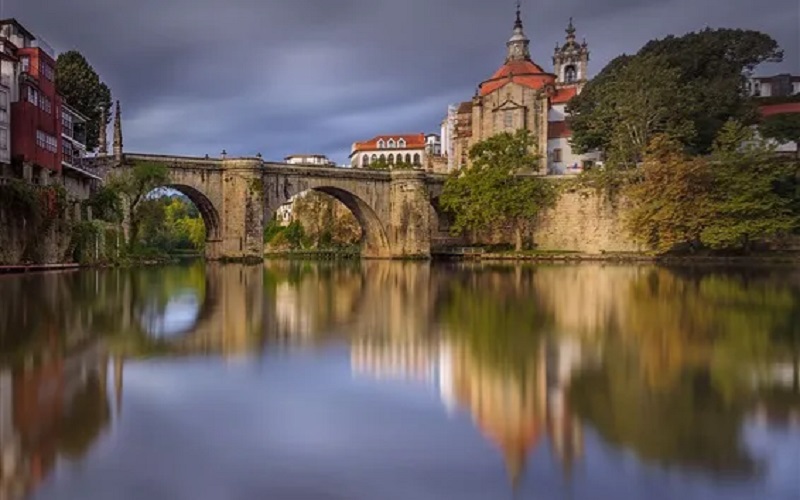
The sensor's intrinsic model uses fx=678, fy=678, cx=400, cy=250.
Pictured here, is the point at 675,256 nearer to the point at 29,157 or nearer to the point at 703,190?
the point at 703,190

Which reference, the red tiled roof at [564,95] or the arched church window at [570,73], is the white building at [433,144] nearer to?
the arched church window at [570,73]

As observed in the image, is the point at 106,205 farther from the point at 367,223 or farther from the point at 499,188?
the point at 499,188

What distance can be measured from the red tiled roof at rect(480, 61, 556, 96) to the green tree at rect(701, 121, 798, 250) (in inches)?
990

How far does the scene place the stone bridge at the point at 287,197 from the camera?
148 feet

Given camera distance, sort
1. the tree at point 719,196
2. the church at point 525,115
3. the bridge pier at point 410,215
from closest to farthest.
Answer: the tree at point 719,196 < the bridge pier at point 410,215 < the church at point 525,115

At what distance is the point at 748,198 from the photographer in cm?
4041

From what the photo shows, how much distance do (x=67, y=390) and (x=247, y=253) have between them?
39.0 meters

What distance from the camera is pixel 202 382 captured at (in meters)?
8.05

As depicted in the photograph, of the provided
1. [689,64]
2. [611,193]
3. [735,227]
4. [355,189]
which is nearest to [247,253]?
[355,189]

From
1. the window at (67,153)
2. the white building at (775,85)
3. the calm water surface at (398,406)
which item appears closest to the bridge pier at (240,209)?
the window at (67,153)

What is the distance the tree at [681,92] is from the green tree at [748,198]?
205 inches

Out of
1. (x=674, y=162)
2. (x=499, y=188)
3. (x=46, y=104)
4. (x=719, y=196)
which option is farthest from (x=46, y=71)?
(x=719, y=196)

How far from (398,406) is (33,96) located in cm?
3288

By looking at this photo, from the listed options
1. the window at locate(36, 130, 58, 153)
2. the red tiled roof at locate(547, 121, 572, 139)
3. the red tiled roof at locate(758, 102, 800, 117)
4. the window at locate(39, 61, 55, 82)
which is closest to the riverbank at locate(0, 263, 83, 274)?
the window at locate(36, 130, 58, 153)
